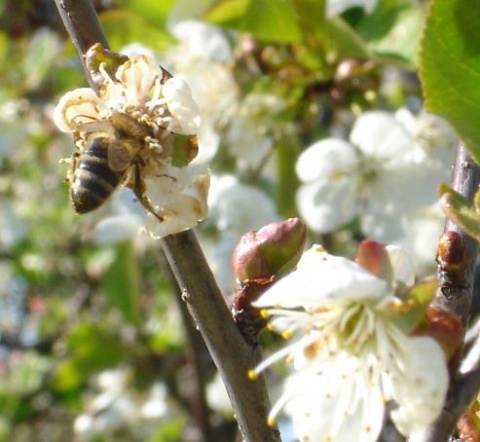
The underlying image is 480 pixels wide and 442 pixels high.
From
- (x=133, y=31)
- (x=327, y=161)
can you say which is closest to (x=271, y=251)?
(x=327, y=161)

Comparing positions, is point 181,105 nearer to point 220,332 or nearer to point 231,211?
point 220,332

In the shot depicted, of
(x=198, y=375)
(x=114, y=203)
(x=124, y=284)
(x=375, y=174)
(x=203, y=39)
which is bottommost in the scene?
(x=198, y=375)

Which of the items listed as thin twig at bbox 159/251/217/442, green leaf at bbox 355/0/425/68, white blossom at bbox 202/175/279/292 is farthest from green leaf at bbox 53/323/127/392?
green leaf at bbox 355/0/425/68

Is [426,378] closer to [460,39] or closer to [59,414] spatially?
[460,39]

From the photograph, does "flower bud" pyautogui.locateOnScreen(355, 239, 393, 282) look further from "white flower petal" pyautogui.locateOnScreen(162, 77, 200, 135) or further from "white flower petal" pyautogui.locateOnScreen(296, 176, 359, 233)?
"white flower petal" pyautogui.locateOnScreen(296, 176, 359, 233)

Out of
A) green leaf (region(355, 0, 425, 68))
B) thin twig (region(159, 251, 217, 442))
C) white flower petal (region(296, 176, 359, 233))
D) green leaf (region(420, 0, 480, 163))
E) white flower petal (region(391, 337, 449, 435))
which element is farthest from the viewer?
thin twig (region(159, 251, 217, 442))

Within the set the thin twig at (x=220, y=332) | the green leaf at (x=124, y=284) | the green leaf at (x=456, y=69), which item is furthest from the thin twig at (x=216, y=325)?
the green leaf at (x=124, y=284)

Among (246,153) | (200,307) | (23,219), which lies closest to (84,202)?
(200,307)
